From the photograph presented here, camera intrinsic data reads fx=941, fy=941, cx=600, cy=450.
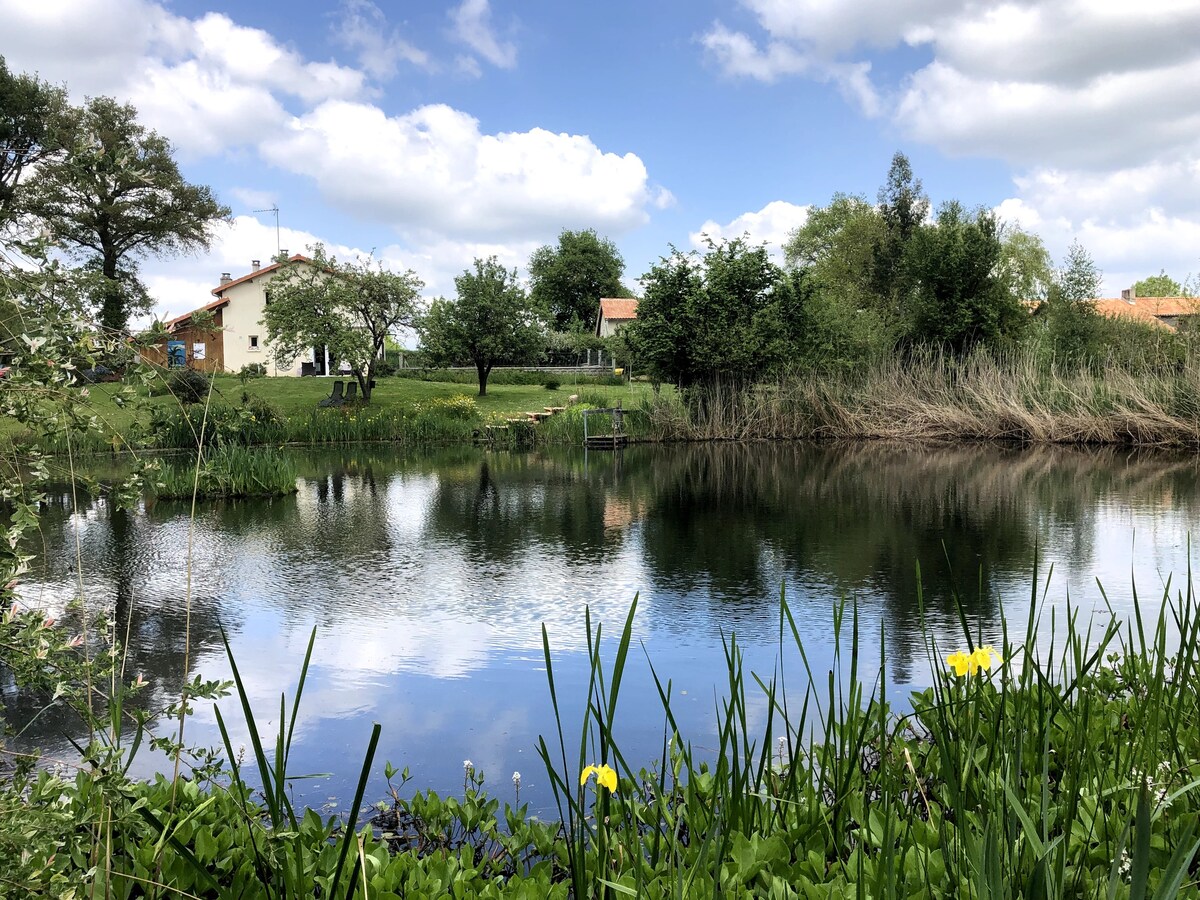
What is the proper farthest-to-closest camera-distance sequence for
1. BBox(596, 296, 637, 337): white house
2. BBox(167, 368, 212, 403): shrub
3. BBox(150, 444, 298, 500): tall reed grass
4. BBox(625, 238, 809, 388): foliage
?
1. BBox(596, 296, 637, 337): white house
2. BBox(625, 238, 809, 388): foliage
3. BBox(150, 444, 298, 500): tall reed grass
4. BBox(167, 368, 212, 403): shrub

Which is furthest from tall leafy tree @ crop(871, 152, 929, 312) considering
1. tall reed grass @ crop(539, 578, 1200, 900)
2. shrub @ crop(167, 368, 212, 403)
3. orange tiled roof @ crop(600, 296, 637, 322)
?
tall reed grass @ crop(539, 578, 1200, 900)

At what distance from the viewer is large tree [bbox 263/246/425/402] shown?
32719mm

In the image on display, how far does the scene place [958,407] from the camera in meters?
26.0

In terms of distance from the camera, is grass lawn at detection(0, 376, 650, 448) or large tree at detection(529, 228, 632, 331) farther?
large tree at detection(529, 228, 632, 331)

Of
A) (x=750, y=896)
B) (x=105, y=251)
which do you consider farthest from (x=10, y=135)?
(x=750, y=896)

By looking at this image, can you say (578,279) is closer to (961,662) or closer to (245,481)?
(245,481)

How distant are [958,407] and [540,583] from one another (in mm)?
20458

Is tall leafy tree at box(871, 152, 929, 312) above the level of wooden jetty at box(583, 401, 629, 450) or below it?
above

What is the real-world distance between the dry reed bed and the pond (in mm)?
6245

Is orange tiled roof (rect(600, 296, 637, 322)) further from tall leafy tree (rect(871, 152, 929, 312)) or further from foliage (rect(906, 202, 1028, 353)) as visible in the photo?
foliage (rect(906, 202, 1028, 353))

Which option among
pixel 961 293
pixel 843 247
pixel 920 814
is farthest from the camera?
pixel 843 247

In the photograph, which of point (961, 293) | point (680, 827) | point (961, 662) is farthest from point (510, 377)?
point (961, 662)

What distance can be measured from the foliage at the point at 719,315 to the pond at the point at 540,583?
9.40m

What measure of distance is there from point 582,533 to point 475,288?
2749 centimetres
